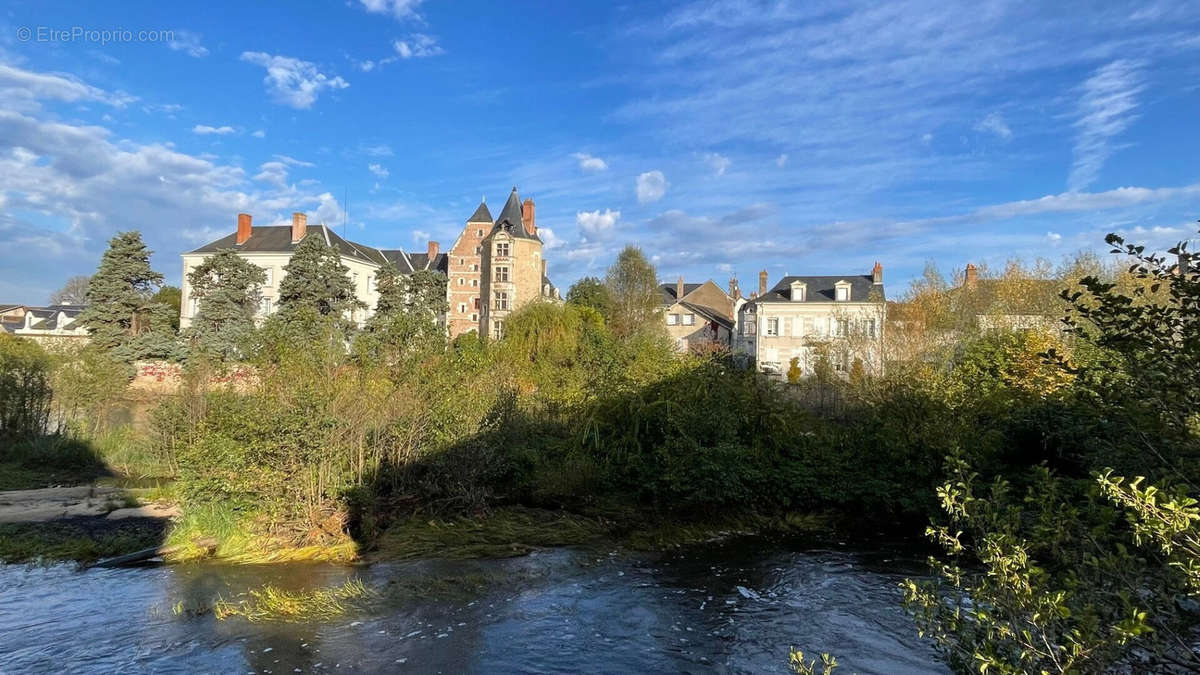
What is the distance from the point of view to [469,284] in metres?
54.8

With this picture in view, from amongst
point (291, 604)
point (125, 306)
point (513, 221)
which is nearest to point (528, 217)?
point (513, 221)

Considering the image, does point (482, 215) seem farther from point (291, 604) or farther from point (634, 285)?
point (291, 604)

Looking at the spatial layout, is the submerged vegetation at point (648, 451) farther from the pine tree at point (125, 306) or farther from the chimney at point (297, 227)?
the chimney at point (297, 227)

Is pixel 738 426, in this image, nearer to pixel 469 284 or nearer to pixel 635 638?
pixel 635 638

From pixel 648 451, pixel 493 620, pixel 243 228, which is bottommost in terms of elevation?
pixel 493 620

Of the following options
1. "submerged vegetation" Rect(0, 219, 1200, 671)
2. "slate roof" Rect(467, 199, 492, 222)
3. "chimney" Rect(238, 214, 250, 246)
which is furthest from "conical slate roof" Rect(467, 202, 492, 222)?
"submerged vegetation" Rect(0, 219, 1200, 671)

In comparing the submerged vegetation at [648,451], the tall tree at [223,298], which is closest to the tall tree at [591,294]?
the tall tree at [223,298]

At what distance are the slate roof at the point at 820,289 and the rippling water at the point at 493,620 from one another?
37.4m

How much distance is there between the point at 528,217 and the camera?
176ft

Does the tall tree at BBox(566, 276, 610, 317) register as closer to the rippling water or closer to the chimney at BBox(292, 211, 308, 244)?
the chimney at BBox(292, 211, 308, 244)

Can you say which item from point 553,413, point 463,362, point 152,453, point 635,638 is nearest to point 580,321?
point 553,413

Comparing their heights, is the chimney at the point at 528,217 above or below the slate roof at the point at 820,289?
above

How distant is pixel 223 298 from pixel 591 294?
886 inches

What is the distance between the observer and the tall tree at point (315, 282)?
131ft
